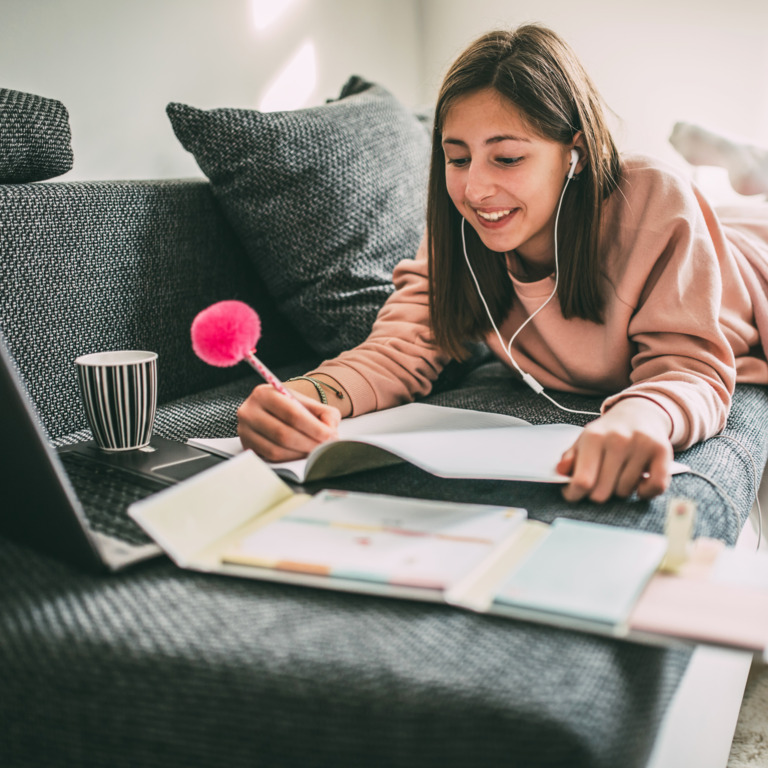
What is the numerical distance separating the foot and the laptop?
4.85 feet

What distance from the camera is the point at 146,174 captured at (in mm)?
1458

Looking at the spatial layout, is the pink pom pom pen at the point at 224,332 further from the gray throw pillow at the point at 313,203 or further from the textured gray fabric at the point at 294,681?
the gray throw pillow at the point at 313,203

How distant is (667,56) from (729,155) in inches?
25.9

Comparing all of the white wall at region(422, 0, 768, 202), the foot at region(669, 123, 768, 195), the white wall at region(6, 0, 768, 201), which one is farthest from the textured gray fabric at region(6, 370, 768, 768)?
the white wall at region(422, 0, 768, 202)

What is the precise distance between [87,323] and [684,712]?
0.83 m

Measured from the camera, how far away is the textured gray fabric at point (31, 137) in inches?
37.7

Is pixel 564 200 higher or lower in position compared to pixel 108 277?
higher

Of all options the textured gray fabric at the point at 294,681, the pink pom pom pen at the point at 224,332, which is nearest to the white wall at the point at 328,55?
the pink pom pom pen at the point at 224,332

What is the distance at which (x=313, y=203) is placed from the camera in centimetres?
125

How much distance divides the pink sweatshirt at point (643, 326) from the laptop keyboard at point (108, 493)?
0.34 metres

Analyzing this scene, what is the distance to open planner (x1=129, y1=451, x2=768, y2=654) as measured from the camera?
443mm

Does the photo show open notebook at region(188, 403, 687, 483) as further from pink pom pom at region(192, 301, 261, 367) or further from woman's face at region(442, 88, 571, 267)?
woman's face at region(442, 88, 571, 267)

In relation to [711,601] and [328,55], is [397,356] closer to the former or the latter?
[711,601]

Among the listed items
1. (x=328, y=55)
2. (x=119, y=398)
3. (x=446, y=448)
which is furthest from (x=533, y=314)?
(x=328, y=55)
